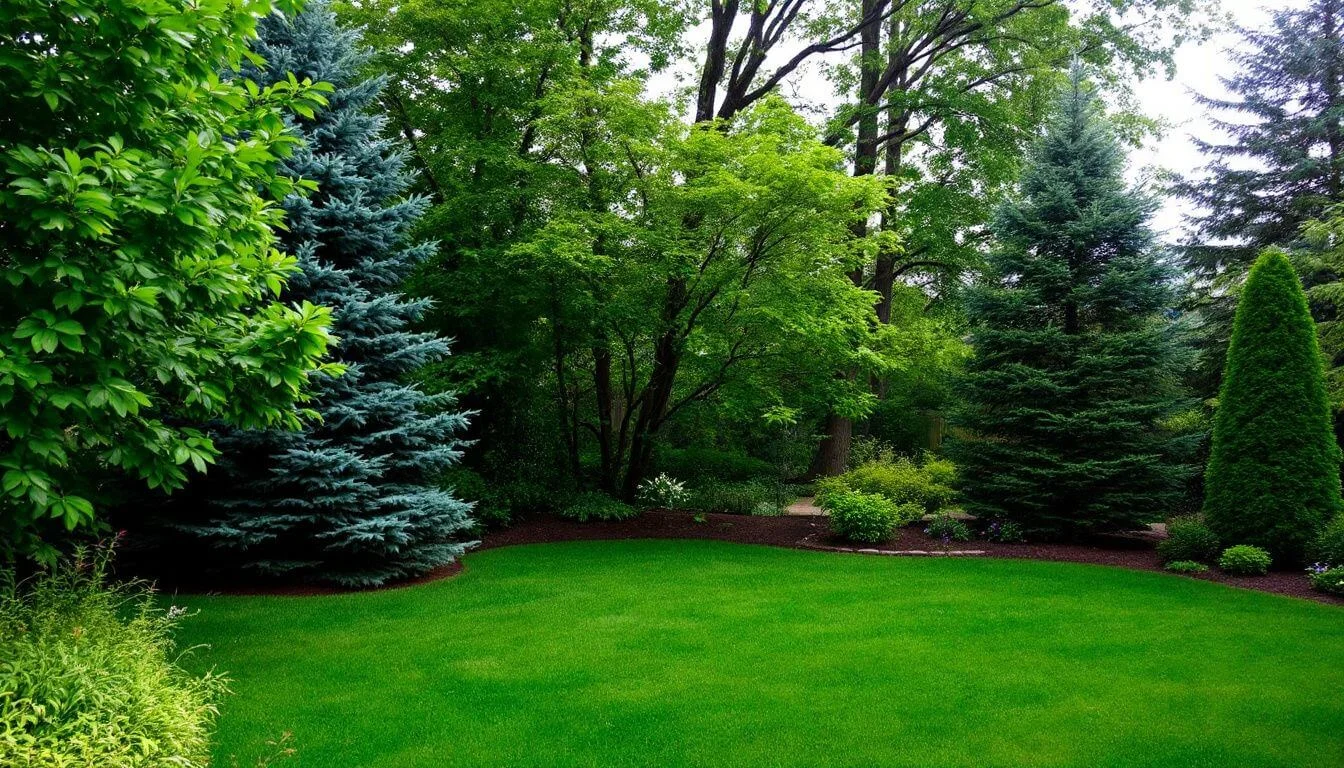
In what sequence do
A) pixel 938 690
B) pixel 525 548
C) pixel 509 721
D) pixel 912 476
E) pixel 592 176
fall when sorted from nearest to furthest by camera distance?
pixel 509 721 → pixel 938 690 → pixel 525 548 → pixel 592 176 → pixel 912 476

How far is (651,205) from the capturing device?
36.9ft

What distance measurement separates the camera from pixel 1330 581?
789 centimetres

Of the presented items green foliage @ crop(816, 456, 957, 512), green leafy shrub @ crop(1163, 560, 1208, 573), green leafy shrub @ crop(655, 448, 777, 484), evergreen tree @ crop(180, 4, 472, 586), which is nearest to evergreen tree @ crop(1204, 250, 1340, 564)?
green leafy shrub @ crop(1163, 560, 1208, 573)

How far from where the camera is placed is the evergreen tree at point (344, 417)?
25.2ft

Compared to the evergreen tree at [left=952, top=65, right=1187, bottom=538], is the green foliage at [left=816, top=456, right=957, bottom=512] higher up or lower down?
lower down

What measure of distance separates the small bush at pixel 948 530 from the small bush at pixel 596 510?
4.73m

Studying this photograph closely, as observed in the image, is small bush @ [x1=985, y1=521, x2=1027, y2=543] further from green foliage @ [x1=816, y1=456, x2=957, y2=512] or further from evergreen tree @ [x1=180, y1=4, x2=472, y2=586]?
evergreen tree @ [x1=180, y1=4, x2=472, y2=586]

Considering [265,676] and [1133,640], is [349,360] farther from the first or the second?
[1133,640]

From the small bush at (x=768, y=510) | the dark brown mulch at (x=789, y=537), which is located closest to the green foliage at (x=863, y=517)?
the dark brown mulch at (x=789, y=537)

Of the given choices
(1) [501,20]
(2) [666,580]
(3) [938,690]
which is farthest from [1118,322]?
(1) [501,20]

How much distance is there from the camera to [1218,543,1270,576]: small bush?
28.9ft

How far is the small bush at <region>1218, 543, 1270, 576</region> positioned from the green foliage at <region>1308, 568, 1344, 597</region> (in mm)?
714

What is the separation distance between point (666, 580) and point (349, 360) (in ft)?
13.8

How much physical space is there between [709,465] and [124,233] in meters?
15.6
